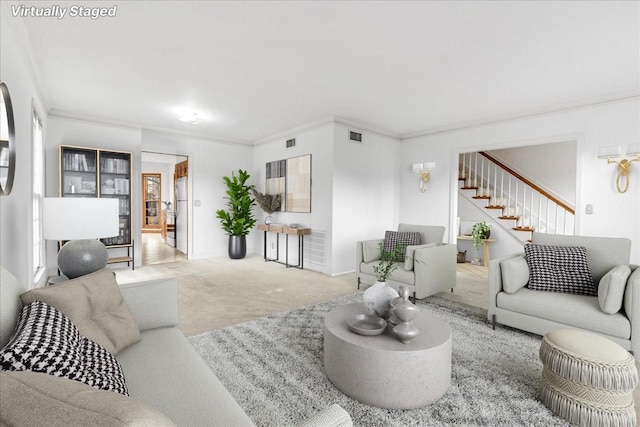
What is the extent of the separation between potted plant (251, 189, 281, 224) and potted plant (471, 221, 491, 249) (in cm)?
377

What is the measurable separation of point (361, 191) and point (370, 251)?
166 centimetres

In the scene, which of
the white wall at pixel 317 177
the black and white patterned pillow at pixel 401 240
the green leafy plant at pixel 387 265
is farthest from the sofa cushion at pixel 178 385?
the white wall at pixel 317 177

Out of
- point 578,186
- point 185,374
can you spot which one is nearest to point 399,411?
point 185,374

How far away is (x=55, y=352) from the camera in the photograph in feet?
2.96

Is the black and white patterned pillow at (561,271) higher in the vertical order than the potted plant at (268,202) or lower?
lower

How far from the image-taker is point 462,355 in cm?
235

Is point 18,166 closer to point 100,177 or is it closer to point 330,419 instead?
point 100,177

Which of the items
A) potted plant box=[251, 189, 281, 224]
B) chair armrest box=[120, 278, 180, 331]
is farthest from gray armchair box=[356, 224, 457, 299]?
potted plant box=[251, 189, 281, 224]

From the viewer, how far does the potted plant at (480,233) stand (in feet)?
19.5

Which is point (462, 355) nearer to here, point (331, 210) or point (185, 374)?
point (185, 374)

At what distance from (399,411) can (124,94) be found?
4.51m

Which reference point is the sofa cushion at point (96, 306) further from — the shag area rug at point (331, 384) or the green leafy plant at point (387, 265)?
the green leafy plant at point (387, 265)

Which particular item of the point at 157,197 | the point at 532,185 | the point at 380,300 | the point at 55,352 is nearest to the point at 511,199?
the point at 532,185

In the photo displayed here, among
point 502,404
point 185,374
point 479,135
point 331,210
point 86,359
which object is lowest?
point 502,404
